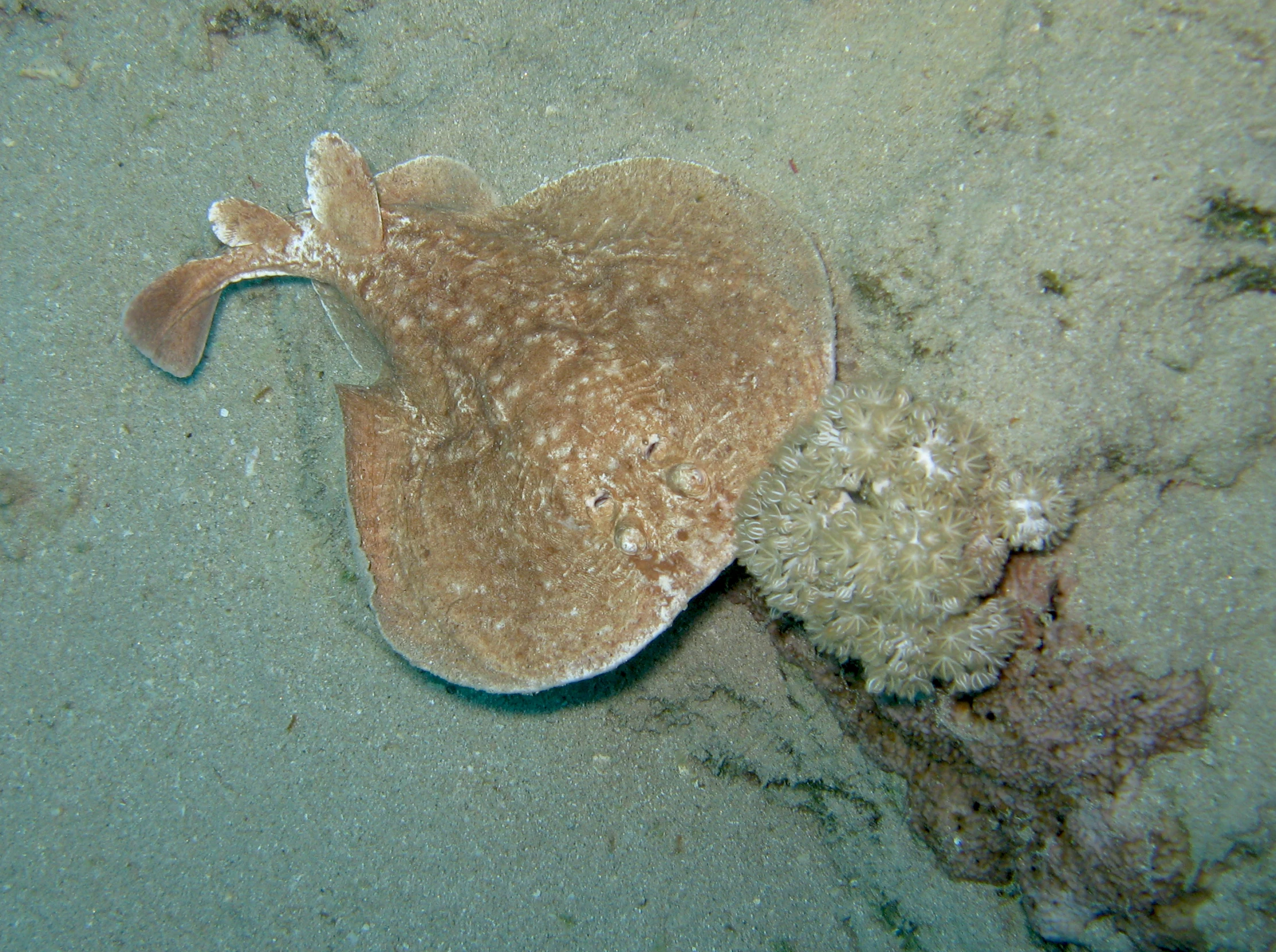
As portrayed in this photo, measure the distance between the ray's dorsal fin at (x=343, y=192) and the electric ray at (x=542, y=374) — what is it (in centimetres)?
1

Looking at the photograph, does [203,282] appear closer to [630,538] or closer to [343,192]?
[343,192]

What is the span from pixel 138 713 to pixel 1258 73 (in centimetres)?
630

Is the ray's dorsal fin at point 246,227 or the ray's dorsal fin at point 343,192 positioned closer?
→ the ray's dorsal fin at point 343,192

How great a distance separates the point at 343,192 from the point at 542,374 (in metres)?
2.01

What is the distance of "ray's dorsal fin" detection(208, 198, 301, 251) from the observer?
13.7ft

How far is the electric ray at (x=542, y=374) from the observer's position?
2.95 m

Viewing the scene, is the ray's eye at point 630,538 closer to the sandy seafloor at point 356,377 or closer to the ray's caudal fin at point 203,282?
the sandy seafloor at point 356,377

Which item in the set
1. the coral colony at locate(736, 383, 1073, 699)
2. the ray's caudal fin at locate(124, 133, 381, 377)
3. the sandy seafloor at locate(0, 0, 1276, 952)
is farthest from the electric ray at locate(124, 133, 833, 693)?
the sandy seafloor at locate(0, 0, 1276, 952)

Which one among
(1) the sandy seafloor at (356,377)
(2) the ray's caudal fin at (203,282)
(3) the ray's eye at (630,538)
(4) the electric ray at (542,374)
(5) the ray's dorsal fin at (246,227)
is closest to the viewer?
(1) the sandy seafloor at (356,377)

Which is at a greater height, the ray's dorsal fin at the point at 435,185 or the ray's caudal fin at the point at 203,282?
the ray's dorsal fin at the point at 435,185

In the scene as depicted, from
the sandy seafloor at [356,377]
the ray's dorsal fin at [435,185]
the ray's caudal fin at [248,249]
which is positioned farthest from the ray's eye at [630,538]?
the ray's dorsal fin at [435,185]

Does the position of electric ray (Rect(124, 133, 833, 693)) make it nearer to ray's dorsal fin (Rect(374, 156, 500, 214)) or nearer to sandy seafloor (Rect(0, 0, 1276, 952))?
ray's dorsal fin (Rect(374, 156, 500, 214))

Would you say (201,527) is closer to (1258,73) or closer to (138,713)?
(138,713)

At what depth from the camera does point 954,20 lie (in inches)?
130
